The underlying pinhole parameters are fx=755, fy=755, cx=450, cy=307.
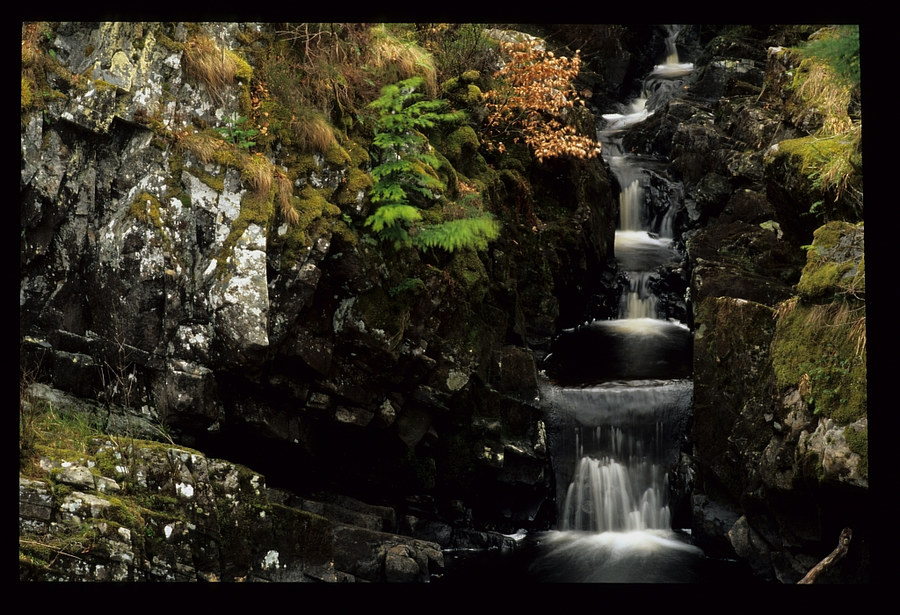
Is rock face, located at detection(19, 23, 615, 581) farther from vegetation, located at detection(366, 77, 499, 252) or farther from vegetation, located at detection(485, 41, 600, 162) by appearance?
vegetation, located at detection(485, 41, 600, 162)

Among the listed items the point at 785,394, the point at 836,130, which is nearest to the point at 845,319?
the point at 785,394

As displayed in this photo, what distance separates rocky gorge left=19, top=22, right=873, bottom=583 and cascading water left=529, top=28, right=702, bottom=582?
0.39 m

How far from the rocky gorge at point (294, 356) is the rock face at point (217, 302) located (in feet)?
0.08

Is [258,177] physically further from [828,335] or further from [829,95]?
[829,95]

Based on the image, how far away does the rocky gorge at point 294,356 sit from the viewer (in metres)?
6.40

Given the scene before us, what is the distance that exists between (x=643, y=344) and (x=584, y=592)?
323 inches

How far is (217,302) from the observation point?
733cm

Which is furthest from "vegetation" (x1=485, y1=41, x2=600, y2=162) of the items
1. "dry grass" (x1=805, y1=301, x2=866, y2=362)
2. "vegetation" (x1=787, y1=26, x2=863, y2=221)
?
"dry grass" (x1=805, y1=301, x2=866, y2=362)

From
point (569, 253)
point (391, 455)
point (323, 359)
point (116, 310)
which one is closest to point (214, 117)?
point (116, 310)

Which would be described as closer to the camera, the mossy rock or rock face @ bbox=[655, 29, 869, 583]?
rock face @ bbox=[655, 29, 869, 583]

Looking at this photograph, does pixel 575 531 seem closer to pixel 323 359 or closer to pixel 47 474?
pixel 323 359

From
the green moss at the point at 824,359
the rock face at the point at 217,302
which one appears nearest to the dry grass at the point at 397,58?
the rock face at the point at 217,302

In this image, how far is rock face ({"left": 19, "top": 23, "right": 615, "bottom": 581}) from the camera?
7.21 m

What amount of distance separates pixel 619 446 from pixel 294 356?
4.72 metres
